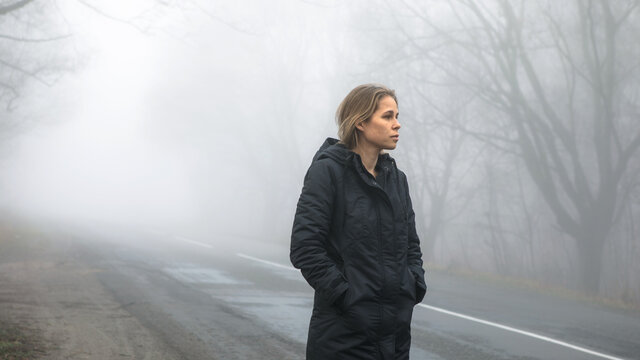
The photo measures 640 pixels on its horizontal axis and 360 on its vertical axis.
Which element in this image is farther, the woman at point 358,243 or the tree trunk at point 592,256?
the tree trunk at point 592,256

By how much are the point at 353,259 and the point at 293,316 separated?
20.3 ft

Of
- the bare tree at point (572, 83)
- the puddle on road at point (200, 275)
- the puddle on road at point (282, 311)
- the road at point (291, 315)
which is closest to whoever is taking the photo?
the road at point (291, 315)

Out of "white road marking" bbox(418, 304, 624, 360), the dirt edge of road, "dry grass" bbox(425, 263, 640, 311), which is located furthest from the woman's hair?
"dry grass" bbox(425, 263, 640, 311)

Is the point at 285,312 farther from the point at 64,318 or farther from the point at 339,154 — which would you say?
the point at 339,154

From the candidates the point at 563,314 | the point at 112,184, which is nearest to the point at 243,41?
the point at 563,314

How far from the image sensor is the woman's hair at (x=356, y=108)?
3182mm

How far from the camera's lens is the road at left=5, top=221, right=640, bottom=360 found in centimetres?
729

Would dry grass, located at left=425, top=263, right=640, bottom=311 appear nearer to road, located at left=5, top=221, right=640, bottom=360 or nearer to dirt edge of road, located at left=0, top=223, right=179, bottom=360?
road, located at left=5, top=221, right=640, bottom=360

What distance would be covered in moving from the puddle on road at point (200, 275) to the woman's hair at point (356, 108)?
30.9 feet

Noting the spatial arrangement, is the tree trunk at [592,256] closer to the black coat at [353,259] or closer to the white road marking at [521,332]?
the white road marking at [521,332]

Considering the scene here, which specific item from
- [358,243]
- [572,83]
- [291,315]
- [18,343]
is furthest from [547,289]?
[358,243]

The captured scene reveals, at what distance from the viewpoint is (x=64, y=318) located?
8.33 m

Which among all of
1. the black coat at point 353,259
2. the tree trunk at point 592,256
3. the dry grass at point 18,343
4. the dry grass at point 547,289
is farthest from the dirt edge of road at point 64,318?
the tree trunk at point 592,256

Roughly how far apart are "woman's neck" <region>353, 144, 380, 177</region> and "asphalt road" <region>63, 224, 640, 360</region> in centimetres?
380
